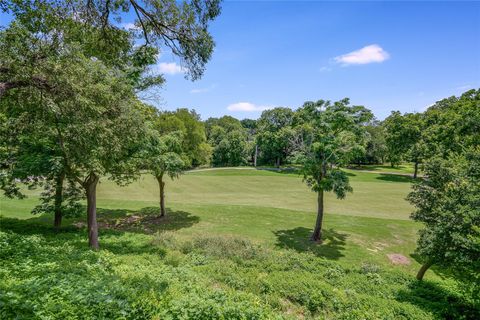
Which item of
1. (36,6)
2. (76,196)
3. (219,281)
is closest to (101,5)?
(36,6)

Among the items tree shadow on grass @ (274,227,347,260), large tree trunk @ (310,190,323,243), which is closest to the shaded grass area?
tree shadow on grass @ (274,227,347,260)

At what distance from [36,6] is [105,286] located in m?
6.41

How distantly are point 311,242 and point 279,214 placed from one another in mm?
5456

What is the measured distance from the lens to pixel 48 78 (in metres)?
6.19

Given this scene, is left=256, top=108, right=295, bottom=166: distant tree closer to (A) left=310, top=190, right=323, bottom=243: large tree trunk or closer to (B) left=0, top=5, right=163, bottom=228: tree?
(A) left=310, top=190, right=323, bottom=243: large tree trunk

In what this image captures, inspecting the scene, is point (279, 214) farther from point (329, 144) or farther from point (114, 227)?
point (114, 227)

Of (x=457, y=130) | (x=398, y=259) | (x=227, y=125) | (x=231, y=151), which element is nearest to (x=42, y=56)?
(x=398, y=259)

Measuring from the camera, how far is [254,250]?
12383 mm

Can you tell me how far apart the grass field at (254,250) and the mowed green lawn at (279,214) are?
0.08 meters

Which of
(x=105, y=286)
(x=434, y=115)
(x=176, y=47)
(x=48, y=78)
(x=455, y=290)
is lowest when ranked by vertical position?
(x=455, y=290)

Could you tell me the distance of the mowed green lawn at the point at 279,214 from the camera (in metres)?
15.8

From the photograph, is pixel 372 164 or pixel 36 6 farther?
pixel 372 164

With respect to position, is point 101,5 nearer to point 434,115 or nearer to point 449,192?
point 449,192

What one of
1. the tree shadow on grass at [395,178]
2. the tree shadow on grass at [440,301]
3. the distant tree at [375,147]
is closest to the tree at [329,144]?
the tree shadow on grass at [440,301]
